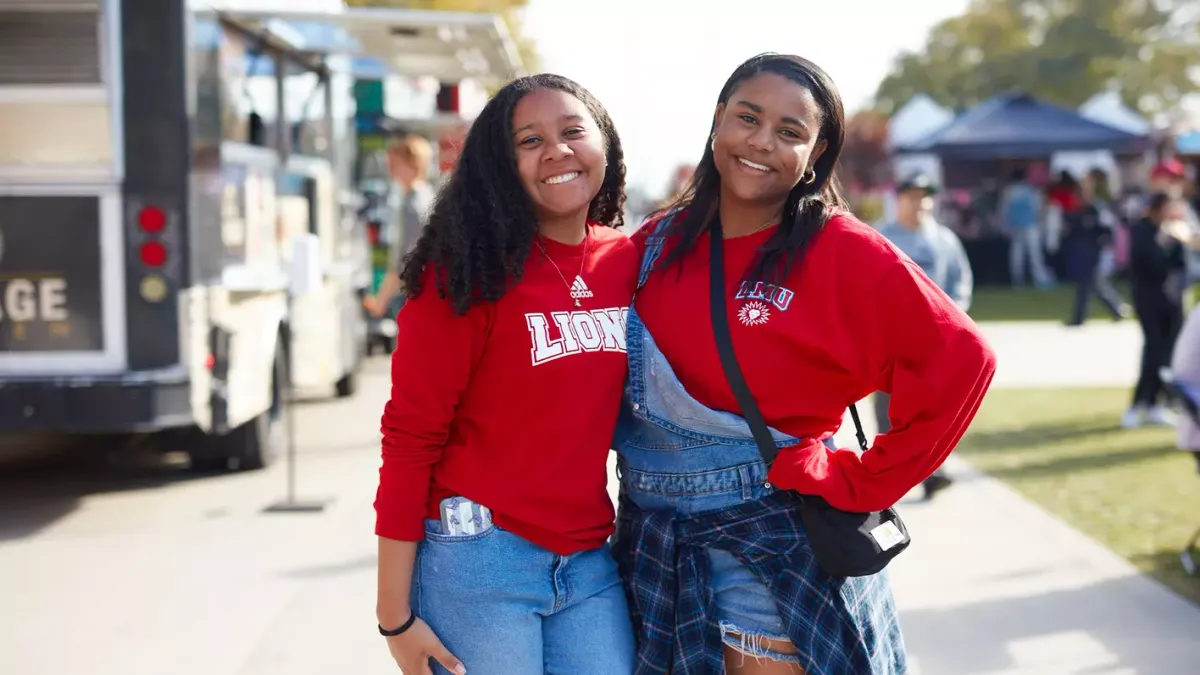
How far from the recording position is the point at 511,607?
7.97 ft

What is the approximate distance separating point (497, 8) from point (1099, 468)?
27.5 m

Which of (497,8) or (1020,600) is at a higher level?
(497,8)

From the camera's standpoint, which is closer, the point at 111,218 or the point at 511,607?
the point at 511,607

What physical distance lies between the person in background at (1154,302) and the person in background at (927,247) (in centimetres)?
277

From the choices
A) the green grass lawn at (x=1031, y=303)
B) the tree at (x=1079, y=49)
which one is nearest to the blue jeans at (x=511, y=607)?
the green grass lawn at (x=1031, y=303)

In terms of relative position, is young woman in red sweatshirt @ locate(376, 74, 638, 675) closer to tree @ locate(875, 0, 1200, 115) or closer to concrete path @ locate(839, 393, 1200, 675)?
concrete path @ locate(839, 393, 1200, 675)

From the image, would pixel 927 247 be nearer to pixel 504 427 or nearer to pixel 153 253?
pixel 153 253

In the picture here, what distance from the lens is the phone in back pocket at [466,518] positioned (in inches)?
96.0

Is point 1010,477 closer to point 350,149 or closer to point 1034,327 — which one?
point 350,149

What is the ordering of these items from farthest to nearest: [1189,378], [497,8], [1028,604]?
[497,8] → [1189,378] → [1028,604]

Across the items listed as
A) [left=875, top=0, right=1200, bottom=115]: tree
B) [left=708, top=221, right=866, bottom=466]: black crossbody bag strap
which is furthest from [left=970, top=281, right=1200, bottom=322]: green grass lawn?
[left=875, top=0, right=1200, bottom=115]: tree

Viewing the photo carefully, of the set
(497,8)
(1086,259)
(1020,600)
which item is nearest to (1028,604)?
(1020,600)

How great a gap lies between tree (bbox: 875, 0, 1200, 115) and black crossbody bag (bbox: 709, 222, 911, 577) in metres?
44.7

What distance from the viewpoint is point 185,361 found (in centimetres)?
637
